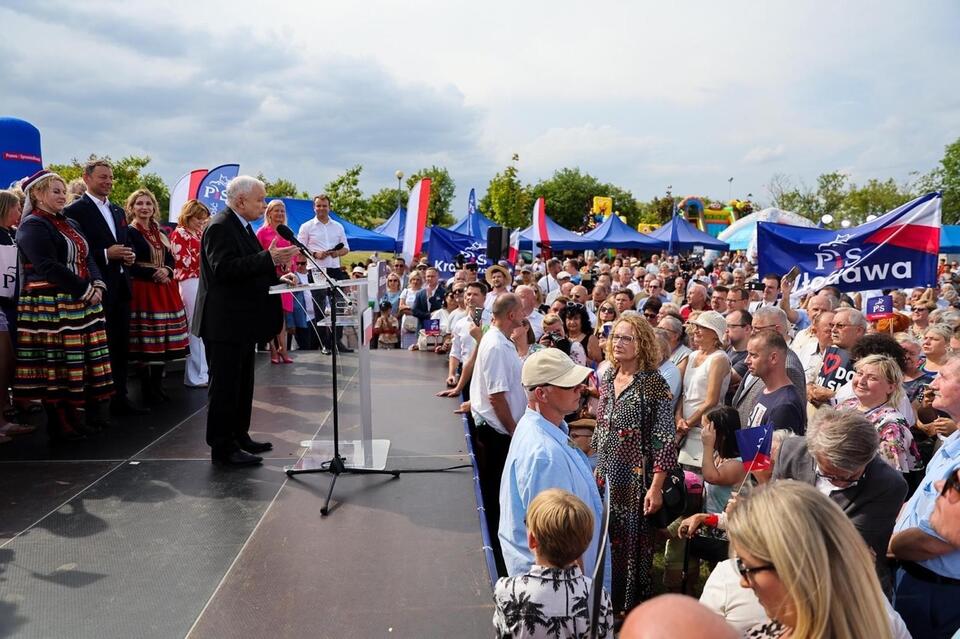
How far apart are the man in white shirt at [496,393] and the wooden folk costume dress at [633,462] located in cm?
70

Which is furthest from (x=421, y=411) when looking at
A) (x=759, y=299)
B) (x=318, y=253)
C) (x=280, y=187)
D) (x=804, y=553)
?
(x=280, y=187)

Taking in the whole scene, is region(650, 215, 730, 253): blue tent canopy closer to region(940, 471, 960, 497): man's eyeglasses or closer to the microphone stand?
the microphone stand

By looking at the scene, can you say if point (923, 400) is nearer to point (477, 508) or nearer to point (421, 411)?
point (477, 508)

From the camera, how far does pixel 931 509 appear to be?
2525 millimetres

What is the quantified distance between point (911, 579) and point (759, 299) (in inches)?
303

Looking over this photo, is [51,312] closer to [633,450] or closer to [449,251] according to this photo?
[633,450]

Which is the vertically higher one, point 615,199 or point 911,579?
point 615,199

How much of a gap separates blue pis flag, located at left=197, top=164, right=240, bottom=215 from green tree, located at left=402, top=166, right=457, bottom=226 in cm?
4382

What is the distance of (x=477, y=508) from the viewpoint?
3.82m

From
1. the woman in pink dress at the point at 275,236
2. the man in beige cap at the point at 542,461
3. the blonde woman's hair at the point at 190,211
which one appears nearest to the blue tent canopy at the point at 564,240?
the woman in pink dress at the point at 275,236

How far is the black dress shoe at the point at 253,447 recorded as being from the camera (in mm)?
4711

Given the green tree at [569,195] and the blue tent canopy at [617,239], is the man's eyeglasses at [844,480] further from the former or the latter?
the green tree at [569,195]

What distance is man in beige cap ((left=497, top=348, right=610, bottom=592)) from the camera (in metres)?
2.65

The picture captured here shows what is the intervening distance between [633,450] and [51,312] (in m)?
4.11
